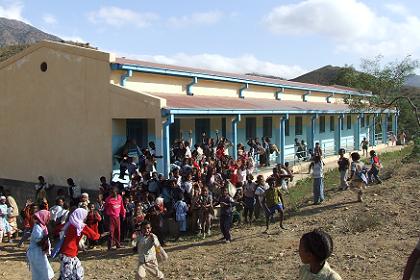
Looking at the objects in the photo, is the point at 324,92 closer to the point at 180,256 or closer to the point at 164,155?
the point at 164,155

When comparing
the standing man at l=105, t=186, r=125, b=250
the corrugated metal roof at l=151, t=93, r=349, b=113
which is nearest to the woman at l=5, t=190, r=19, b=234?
the standing man at l=105, t=186, r=125, b=250

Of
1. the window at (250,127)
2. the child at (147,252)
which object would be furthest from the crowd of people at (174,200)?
the window at (250,127)

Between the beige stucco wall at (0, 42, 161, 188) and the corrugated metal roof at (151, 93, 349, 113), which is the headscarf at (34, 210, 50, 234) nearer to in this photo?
the beige stucco wall at (0, 42, 161, 188)

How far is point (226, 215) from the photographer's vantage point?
10.4 m

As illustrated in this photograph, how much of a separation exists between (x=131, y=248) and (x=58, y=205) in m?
2.14

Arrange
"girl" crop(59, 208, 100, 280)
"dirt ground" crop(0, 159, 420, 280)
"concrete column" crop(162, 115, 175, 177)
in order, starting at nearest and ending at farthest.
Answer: "girl" crop(59, 208, 100, 280) < "dirt ground" crop(0, 159, 420, 280) < "concrete column" crop(162, 115, 175, 177)

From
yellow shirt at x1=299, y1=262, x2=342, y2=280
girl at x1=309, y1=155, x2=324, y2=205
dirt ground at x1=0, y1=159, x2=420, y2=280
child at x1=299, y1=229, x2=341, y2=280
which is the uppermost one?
child at x1=299, y1=229, x2=341, y2=280

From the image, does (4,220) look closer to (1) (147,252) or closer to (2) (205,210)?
(2) (205,210)

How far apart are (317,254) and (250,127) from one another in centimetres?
1738

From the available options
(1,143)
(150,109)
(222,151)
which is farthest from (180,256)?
(1,143)

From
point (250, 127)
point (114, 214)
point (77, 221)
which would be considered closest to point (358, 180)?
point (114, 214)

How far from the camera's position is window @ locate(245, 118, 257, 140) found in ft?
66.9

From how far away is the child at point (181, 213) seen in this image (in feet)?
36.7

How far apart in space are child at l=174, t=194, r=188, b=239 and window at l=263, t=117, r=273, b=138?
1086cm
